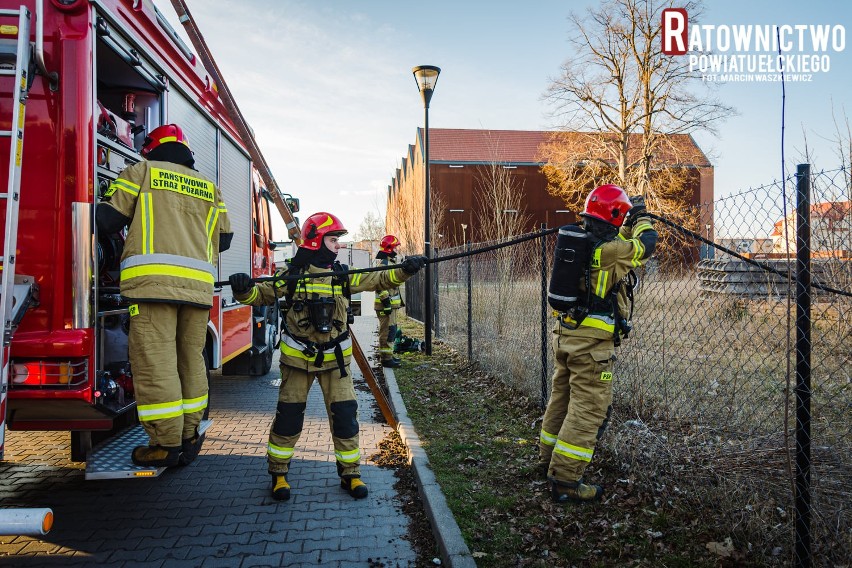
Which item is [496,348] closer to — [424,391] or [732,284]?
[424,391]

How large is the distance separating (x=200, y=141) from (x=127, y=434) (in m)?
2.74

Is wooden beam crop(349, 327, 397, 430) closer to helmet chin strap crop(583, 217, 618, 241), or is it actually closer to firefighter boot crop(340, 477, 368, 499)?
firefighter boot crop(340, 477, 368, 499)

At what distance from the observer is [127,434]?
4.14 m

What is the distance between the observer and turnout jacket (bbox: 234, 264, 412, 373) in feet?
13.9

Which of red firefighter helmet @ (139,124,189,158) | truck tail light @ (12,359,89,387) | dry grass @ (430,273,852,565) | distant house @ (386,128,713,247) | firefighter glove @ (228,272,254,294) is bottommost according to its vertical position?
dry grass @ (430,273,852,565)

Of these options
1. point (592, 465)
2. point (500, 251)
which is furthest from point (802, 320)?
point (500, 251)

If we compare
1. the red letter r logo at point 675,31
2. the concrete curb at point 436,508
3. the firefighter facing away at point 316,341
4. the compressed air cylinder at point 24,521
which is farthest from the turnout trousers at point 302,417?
the red letter r logo at point 675,31

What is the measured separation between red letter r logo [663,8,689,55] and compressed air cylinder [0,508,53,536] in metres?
20.0

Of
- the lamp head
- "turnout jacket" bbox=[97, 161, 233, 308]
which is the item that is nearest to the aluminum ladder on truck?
"turnout jacket" bbox=[97, 161, 233, 308]

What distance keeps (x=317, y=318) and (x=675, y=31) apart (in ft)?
63.5

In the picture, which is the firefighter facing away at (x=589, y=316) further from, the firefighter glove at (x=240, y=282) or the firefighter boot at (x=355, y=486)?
the firefighter glove at (x=240, y=282)

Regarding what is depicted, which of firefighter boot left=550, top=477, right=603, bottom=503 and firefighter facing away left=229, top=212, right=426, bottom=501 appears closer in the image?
firefighter boot left=550, top=477, right=603, bottom=503

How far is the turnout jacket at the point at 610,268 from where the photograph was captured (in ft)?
12.4

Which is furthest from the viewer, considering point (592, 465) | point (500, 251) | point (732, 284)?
point (500, 251)
